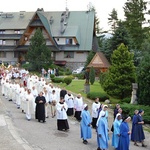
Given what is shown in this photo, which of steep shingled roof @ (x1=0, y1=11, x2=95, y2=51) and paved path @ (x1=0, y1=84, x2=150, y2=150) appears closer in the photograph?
paved path @ (x1=0, y1=84, x2=150, y2=150)

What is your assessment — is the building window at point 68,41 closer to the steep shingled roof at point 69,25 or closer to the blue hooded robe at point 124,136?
the steep shingled roof at point 69,25

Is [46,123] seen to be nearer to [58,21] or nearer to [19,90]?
[19,90]

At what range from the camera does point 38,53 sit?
4969 centimetres

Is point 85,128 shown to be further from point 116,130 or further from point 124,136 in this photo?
point 124,136

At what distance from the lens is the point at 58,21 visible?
60281mm

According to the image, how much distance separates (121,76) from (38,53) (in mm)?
25204

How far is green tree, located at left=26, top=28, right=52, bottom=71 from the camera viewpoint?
49.2 meters

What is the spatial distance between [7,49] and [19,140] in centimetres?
4780

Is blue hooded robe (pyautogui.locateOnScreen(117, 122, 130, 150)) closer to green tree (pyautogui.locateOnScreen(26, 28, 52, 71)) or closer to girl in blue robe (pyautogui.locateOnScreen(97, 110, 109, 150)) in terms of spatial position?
girl in blue robe (pyautogui.locateOnScreen(97, 110, 109, 150))

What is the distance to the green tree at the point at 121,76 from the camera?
86.9 feet

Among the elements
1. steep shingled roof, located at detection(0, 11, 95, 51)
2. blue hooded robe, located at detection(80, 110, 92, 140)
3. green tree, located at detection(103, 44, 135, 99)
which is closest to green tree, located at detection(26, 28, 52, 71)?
steep shingled roof, located at detection(0, 11, 95, 51)

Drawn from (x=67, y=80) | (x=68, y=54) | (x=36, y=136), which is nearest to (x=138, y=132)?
(x=36, y=136)

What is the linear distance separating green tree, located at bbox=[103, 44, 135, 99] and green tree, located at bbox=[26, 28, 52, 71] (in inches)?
915

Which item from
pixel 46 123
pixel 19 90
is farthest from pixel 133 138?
pixel 19 90
